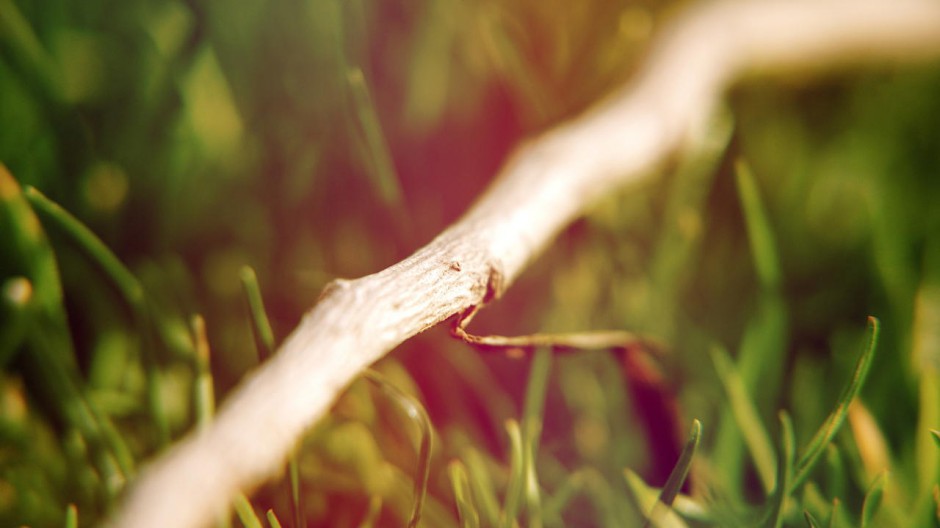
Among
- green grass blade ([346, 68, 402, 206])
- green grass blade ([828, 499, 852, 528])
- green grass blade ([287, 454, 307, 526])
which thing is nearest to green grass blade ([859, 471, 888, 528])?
green grass blade ([828, 499, 852, 528])

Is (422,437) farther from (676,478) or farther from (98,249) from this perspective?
(98,249)

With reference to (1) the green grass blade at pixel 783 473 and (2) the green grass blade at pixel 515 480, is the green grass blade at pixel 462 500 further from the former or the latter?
(1) the green grass blade at pixel 783 473

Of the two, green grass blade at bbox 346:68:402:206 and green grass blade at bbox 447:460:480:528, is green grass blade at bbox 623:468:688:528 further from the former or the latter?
green grass blade at bbox 346:68:402:206

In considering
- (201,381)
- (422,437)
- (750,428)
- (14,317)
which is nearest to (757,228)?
(750,428)

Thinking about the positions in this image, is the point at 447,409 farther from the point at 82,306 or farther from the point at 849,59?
the point at 849,59

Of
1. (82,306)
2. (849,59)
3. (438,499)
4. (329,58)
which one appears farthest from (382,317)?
(849,59)

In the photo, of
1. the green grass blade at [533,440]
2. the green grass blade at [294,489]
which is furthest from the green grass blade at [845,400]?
the green grass blade at [294,489]
